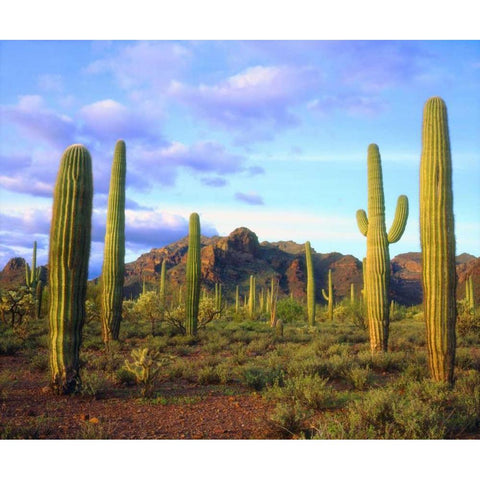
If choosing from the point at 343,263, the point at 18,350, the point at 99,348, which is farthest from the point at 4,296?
the point at 343,263

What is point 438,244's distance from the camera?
8.50m

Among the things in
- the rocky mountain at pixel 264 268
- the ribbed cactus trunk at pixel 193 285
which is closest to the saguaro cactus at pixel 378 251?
the ribbed cactus trunk at pixel 193 285

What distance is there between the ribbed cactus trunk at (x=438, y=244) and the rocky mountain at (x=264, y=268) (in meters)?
50.5

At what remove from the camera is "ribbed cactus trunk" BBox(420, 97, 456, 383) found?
27.2ft

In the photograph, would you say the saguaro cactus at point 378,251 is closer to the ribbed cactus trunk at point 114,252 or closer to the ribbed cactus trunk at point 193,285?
the ribbed cactus trunk at point 193,285

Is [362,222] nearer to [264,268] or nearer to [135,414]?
[135,414]

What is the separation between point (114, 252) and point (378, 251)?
782 cm

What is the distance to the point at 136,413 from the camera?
7.06 metres

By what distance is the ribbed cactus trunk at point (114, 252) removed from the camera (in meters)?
14.7

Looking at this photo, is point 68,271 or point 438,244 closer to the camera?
point 68,271

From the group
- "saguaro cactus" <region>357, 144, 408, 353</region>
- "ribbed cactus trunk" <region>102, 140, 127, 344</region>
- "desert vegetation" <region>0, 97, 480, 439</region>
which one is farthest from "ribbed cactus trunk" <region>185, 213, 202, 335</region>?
"saguaro cactus" <region>357, 144, 408, 353</region>

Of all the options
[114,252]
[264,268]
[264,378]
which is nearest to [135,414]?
[264,378]
